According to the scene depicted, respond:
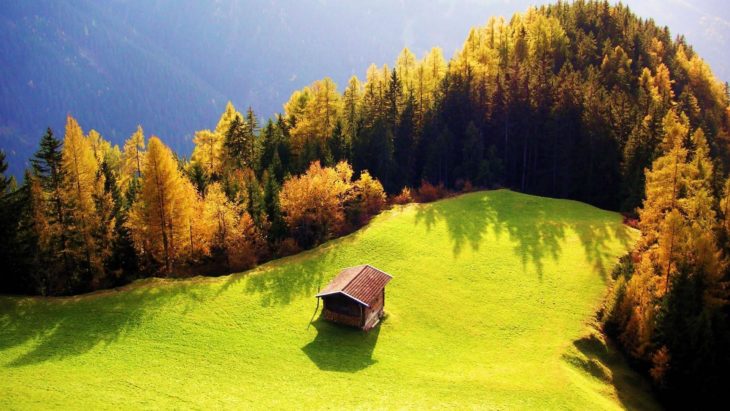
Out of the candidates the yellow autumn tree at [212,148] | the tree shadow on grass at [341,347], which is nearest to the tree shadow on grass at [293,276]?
the tree shadow on grass at [341,347]

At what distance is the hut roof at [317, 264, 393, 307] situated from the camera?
165 feet

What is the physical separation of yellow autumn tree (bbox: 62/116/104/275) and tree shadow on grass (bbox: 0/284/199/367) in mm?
4786

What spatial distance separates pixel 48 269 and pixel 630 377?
2231 inches

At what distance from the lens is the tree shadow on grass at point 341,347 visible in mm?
45562

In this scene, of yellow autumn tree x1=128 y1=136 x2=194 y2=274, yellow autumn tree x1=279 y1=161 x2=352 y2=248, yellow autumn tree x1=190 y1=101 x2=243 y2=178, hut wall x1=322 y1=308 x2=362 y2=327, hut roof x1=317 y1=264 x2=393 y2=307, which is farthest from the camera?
yellow autumn tree x1=190 y1=101 x2=243 y2=178

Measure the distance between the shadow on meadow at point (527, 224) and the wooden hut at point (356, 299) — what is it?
17.2 meters

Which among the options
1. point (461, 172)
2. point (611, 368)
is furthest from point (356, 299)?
point (461, 172)

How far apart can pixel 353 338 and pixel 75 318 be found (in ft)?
82.2

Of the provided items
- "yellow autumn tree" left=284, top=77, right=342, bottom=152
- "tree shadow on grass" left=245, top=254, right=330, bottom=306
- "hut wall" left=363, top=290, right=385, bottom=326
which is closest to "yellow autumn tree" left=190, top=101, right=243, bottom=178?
"yellow autumn tree" left=284, top=77, right=342, bottom=152

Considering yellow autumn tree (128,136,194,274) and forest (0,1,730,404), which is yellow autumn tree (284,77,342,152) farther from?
yellow autumn tree (128,136,194,274)

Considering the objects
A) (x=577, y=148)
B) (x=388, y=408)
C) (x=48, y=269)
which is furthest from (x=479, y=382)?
(x=577, y=148)

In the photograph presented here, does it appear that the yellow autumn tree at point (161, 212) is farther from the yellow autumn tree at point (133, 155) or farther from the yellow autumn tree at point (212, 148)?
the yellow autumn tree at point (133, 155)

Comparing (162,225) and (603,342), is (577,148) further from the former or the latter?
(162,225)

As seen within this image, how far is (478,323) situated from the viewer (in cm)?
5444
